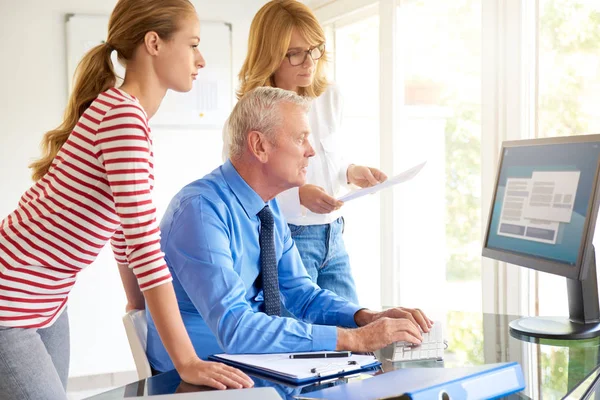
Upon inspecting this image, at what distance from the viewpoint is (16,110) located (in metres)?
4.00

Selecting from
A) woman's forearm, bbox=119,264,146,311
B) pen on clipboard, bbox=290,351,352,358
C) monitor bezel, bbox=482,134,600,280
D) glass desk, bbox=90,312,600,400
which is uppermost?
monitor bezel, bbox=482,134,600,280

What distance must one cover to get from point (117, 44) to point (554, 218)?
1.07 m

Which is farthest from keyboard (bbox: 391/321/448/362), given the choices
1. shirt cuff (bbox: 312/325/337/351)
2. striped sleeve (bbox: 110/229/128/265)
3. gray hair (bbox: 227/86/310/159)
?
striped sleeve (bbox: 110/229/128/265)

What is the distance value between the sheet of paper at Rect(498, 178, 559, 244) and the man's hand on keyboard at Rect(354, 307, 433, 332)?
1.16ft

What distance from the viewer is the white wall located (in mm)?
3990

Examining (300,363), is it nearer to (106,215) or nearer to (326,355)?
(326,355)

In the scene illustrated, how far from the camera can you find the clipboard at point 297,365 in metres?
1.27

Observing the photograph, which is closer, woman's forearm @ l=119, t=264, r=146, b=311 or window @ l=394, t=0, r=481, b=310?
woman's forearm @ l=119, t=264, r=146, b=311

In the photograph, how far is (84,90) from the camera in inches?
63.2

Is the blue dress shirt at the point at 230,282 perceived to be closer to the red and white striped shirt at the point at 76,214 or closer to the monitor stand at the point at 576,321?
the red and white striped shirt at the point at 76,214

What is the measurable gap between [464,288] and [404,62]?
3.71ft

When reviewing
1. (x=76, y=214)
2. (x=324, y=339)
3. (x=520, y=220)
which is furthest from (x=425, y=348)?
(x=76, y=214)

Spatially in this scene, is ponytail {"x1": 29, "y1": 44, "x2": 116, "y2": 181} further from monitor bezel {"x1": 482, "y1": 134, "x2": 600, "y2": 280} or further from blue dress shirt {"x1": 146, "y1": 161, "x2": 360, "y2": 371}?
monitor bezel {"x1": 482, "y1": 134, "x2": 600, "y2": 280}

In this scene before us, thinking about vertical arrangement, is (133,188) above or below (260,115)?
below
